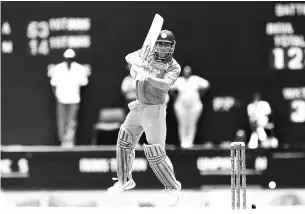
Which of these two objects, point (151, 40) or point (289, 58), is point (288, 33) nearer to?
point (289, 58)

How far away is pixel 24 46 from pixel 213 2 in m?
3.11

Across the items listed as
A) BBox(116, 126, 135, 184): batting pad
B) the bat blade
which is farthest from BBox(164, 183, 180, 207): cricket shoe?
the bat blade

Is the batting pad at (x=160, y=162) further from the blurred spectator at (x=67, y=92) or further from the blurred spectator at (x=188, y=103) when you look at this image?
the blurred spectator at (x=67, y=92)

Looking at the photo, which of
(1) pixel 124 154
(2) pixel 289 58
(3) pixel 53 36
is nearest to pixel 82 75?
(3) pixel 53 36

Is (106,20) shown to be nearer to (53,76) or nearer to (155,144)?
(53,76)

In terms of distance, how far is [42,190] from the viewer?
1191cm

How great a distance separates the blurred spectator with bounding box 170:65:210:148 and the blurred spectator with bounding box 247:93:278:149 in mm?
797

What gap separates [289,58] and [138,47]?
2.35 metres

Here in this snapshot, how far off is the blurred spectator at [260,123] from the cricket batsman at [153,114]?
16.8 ft

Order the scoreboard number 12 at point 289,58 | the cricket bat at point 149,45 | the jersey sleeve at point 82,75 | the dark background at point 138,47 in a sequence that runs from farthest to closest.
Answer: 1. the jersey sleeve at point 82,75
2. the dark background at point 138,47
3. the scoreboard number 12 at point 289,58
4. the cricket bat at point 149,45

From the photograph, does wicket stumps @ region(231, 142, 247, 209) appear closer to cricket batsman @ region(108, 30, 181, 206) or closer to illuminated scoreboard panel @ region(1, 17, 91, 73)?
cricket batsman @ region(108, 30, 181, 206)

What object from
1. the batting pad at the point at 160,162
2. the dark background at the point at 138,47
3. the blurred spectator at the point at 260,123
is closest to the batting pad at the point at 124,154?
the batting pad at the point at 160,162

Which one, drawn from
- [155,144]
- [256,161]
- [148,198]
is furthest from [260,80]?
[155,144]

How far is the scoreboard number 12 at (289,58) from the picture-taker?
475 inches
